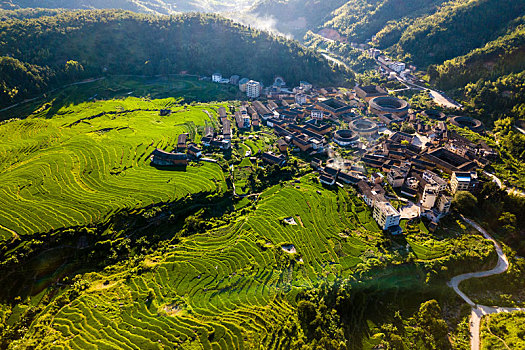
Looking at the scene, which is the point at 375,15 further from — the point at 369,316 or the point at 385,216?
the point at 369,316

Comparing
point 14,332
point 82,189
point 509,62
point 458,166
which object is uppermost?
point 509,62

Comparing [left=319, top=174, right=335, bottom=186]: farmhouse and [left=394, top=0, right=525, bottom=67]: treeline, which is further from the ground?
[left=394, top=0, right=525, bottom=67]: treeline

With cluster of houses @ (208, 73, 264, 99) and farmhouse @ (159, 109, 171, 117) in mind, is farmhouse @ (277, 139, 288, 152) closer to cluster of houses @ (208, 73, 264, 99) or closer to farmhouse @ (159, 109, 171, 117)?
farmhouse @ (159, 109, 171, 117)

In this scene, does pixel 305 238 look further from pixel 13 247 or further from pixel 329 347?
pixel 13 247

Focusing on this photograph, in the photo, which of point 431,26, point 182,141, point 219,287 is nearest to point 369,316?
point 219,287

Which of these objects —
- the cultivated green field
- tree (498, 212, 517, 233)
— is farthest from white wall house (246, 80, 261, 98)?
the cultivated green field

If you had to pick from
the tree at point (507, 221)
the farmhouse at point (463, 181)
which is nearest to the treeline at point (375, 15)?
the farmhouse at point (463, 181)

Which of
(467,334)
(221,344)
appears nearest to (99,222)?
(221,344)
